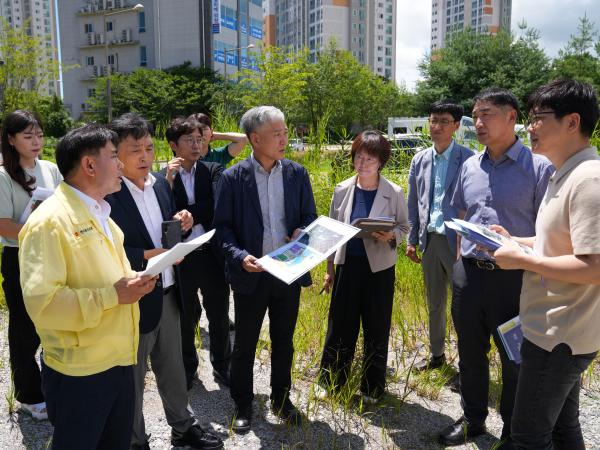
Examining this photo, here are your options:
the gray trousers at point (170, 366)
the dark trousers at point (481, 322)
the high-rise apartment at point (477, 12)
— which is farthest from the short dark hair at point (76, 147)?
the high-rise apartment at point (477, 12)

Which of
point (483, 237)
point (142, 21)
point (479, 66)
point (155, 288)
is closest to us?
point (483, 237)

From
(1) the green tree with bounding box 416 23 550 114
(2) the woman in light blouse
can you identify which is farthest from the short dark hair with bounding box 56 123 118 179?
(1) the green tree with bounding box 416 23 550 114

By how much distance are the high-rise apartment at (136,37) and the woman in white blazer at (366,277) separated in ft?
167

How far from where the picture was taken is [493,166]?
302cm

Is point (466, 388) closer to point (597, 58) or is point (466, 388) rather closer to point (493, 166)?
point (493, 166)

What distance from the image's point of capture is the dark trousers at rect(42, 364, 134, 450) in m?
1.92

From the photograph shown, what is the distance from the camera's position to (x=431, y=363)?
405 cm

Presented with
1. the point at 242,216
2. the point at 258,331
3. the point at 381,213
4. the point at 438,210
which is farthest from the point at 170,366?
the point at 438,210

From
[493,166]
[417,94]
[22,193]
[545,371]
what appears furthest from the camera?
[417,94]

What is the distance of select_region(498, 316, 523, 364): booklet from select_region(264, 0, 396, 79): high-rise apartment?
3399 inches

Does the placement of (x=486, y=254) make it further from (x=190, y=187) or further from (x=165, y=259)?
(x=190, y=187)

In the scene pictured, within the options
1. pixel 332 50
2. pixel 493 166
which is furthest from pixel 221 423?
pixel 332 50

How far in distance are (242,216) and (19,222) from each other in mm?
1399

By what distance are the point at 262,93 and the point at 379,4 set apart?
2903 inches
